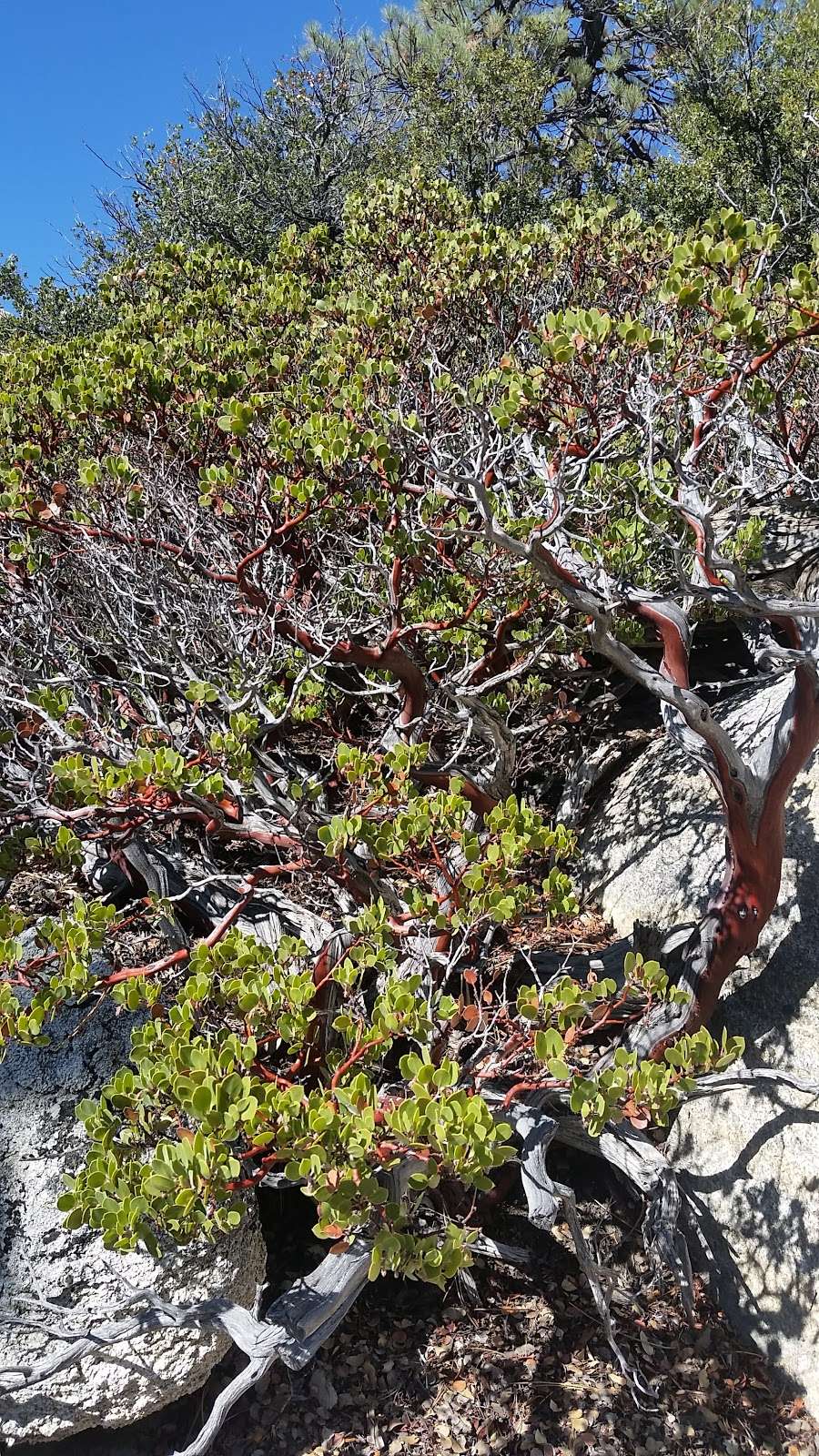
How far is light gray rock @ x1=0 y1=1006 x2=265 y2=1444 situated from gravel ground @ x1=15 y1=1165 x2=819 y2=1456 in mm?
274

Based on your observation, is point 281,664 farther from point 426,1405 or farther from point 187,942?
point 426,1405

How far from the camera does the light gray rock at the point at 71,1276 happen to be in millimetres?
3131

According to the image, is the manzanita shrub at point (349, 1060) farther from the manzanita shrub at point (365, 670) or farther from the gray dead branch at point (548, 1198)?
the gray dead branch at point (548, 1198)

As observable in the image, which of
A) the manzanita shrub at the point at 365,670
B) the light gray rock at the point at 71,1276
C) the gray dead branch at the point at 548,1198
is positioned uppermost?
the manzanita shrub at the point at 365,670

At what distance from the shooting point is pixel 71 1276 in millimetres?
3277

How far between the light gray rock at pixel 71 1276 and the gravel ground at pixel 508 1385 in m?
0.27

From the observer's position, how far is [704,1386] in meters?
3.53

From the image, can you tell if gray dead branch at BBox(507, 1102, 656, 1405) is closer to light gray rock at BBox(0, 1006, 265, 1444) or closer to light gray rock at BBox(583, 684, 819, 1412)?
light gray rock at BBox(583, 684, 819, 1412)

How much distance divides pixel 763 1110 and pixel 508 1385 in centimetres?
144

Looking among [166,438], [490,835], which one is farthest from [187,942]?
[166,438]

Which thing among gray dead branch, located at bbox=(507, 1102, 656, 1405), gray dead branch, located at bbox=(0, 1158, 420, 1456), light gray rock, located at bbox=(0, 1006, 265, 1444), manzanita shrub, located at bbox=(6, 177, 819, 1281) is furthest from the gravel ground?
gray dead branch, located at bbox=(0, 1158, 420, 1456)

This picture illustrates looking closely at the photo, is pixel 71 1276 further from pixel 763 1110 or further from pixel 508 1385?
pixel 763 1110

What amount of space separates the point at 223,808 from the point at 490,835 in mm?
1102

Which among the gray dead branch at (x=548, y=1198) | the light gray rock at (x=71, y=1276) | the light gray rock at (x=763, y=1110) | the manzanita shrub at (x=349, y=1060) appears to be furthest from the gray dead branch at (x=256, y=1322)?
the light gray rock at (x=763, y=1110)
